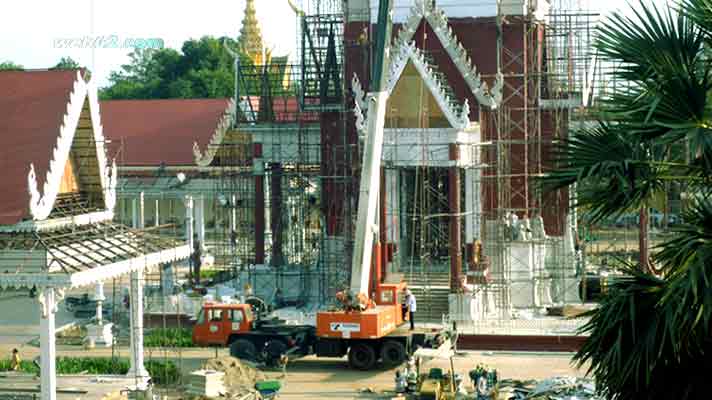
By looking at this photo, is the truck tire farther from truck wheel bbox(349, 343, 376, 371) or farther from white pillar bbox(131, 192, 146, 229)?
white pillar bbox(131, 192, 146, 229)

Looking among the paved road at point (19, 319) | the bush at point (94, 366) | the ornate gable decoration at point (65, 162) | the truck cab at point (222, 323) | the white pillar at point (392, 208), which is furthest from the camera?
the white pillar at point (392, 208)

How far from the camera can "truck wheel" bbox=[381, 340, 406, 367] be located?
27766mm

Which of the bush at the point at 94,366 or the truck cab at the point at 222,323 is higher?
the truck cab at the point at 222,323

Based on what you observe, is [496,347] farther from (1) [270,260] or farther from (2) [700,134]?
(2) [700,134]

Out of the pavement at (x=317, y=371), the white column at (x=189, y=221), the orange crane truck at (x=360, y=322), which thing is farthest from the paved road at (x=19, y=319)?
the orange crane truck at (x=360, y=322)

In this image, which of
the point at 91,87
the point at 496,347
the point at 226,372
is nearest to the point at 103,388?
the point at 226,372

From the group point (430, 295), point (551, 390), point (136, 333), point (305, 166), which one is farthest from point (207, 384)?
point (305, 166)

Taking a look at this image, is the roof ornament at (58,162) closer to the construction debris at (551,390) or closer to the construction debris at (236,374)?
the construction debris at (236,374)

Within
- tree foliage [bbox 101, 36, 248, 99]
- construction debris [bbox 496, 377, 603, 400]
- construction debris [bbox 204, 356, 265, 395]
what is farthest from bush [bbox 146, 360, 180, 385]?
tree foliage [bbox 101, 36, 248, 99]

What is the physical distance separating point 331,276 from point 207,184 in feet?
32.6

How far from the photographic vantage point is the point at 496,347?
Result: 99.4 feet

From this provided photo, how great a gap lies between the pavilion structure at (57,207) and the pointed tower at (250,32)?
149 feet

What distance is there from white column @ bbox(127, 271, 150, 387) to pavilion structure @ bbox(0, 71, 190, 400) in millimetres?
18

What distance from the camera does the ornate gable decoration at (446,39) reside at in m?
34.5
